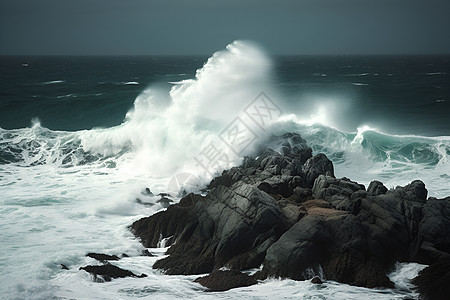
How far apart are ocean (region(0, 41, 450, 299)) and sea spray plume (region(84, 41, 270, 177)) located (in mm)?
100

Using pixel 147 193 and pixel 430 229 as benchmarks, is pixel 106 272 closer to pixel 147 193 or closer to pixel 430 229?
pixel 147 193

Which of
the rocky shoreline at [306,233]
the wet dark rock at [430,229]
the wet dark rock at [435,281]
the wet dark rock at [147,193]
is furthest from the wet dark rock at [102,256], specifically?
the wet dark rock at [430,229]

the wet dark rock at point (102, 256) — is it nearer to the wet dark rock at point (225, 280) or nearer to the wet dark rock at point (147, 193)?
the wet dark rock at point (225, 280)

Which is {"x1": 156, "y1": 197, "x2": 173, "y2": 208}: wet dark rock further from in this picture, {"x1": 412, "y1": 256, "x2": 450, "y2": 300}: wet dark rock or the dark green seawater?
the dark green seawater

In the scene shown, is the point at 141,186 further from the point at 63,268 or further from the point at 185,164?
the point at 63,268

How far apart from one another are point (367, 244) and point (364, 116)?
109 ft

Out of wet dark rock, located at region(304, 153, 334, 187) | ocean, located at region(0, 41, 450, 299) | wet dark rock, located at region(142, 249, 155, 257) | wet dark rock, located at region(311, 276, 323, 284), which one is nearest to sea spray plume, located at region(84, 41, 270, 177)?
ocean, located at region(0, 41, 450, 299)

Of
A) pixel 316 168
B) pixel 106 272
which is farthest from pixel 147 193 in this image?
pixel 316 168

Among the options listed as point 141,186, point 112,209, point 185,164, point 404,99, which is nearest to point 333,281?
point 112,209

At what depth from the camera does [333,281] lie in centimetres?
1349

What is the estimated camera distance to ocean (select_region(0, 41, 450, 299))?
13.8 metres

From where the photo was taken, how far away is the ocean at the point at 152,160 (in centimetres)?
1376

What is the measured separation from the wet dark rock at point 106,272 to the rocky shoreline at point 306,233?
3.78 feet

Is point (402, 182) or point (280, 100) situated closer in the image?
point (402, 182)
